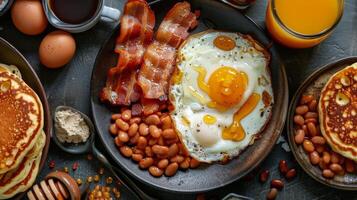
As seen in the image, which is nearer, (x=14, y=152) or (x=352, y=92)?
(x=14, y=152)

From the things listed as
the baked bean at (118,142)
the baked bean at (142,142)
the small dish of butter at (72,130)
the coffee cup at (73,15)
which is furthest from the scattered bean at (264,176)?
the coffee cup at (73,15)

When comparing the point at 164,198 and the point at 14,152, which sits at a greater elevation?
the point at 14,152

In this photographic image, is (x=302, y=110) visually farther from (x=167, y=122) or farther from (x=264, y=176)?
(x=167, y=122)

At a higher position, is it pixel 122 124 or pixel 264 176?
pixel 122 124

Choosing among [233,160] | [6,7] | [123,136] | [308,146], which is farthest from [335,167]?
[6,7]

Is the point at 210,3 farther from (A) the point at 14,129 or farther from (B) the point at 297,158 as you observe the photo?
(A) the point at 14,129

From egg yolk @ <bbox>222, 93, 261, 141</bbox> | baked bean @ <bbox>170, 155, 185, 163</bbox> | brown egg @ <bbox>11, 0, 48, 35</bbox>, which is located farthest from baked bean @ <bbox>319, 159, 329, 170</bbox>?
brown egg @ <bbox>11, 0, 48, 35</bbox>

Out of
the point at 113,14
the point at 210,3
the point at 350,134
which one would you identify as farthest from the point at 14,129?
the point at 350,134

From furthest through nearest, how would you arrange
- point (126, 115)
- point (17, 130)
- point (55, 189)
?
1. point (126, 115)
2. point (55, 189)
3. point (17, 130)
